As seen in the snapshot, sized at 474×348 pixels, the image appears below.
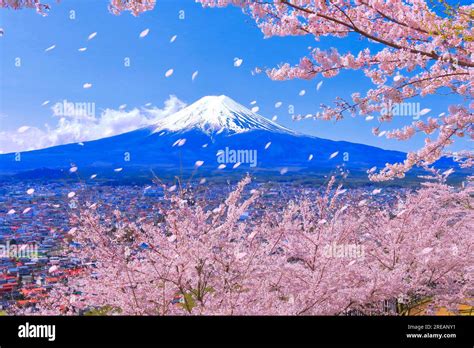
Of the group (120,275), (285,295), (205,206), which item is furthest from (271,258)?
(120,275)

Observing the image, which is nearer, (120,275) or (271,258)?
(120,275)

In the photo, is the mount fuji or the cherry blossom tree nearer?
the cherry blossom tree

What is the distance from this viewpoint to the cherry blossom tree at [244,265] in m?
3.16

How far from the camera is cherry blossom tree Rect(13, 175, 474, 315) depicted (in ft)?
10.4

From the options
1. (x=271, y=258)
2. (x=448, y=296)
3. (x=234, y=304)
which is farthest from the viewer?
(x=448, y=296)

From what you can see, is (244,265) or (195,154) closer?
(244,265)

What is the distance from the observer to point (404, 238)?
478 centimetres

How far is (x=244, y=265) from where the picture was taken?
11.3ft

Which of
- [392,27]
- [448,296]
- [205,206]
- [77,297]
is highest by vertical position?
[392,27]

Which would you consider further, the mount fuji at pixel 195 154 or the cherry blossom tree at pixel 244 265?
the mount fuji at pixel 195 154

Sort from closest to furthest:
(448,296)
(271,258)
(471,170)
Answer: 1. (271,258)
2. (448,296)
3. (471,170)
